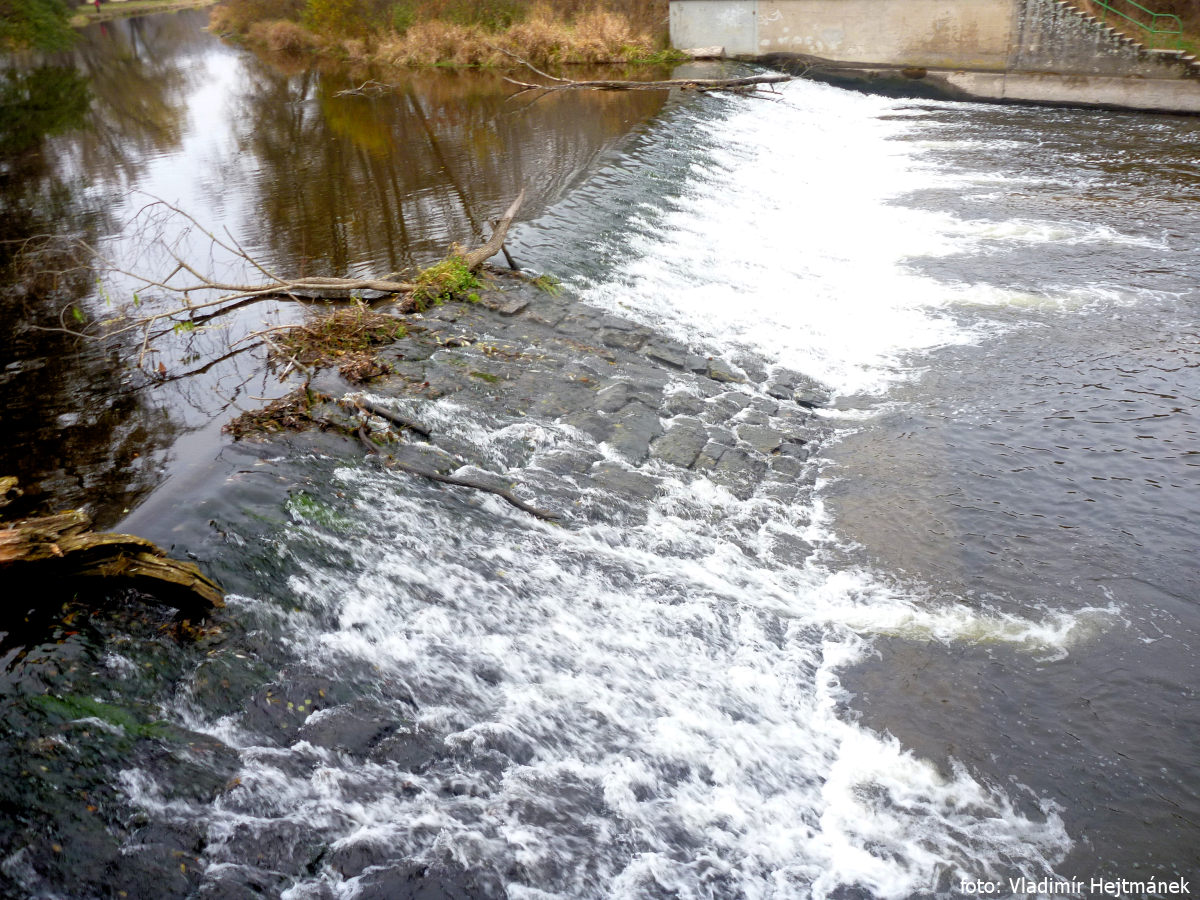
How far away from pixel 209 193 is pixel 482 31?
60.4 feet

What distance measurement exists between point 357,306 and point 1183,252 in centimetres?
1079

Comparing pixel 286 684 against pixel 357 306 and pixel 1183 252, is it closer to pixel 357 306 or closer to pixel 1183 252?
pixel 357 306

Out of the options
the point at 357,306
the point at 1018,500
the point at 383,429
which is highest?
the point at 357,306

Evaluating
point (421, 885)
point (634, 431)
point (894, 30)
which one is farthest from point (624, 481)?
point (894, 30)

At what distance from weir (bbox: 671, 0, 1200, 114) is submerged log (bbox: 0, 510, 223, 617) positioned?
22.8 meters

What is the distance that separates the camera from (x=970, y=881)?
4.08m

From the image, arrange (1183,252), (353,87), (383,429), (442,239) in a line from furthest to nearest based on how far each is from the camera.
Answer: (353,87) → (1183,252) → (442,239) → (383,429)

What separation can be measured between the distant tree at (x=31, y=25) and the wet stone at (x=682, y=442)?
39919 millimetres

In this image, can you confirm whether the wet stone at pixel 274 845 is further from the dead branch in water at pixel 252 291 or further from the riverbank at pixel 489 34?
the riverbank at pixel 489 34

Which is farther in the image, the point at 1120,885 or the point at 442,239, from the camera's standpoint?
the point at 442,239

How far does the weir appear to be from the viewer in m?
19.9

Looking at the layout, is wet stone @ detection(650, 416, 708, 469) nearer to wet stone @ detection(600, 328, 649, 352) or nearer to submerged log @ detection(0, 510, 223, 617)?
wet stone @ detection(600, 328, 649, 352)

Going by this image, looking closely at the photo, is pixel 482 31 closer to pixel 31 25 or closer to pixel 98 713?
pixel 31 25

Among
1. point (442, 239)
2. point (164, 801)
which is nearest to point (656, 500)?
point (164, 801)
